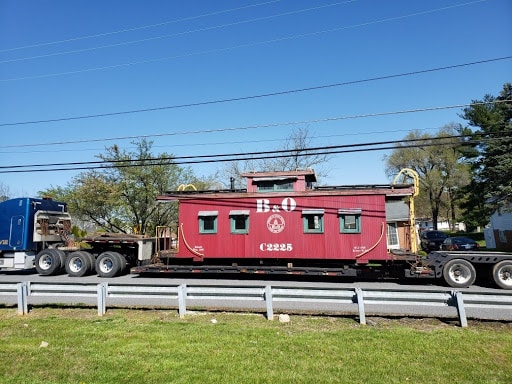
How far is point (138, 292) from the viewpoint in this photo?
8.77 meters

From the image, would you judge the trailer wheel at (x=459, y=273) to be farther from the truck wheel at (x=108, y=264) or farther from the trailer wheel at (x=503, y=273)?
the truck wheel at (x=108, y=264)

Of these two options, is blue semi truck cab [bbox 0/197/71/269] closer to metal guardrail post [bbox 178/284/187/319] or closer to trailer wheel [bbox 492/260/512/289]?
metal guardrail post [bbox 178/284/187/319]

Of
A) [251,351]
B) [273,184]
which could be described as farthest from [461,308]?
[273,184]

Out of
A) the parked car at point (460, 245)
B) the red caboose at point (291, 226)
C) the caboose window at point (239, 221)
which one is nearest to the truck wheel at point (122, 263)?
the red caboose at point (291, 226)

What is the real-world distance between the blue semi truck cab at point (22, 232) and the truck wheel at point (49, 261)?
58 cm

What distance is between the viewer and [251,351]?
597 cm

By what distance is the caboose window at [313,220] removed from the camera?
48.3ft

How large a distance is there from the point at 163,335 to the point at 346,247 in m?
9.25

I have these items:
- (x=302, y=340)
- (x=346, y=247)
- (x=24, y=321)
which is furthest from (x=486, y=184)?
(x=24, y=321)

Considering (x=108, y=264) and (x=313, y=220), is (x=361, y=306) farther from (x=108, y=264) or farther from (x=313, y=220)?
(x=108, y=264)

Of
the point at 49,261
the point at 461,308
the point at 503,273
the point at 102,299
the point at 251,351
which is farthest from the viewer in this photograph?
the point at 49,261

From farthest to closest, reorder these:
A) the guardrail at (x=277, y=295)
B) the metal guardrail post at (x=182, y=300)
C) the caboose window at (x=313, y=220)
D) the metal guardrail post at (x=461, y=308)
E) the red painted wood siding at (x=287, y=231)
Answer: the caboose window at (x=313, y=220) → the red painted wood siding at (x=287, y=231) → the metal guardrail post at (x=182, y=300) → the guardrail at (x=277, y=295) → the metal guardrail post at (x=461, y=308)

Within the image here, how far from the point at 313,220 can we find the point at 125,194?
21.4m

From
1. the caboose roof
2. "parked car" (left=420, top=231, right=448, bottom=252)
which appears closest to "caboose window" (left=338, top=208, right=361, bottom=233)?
the caboose roof
